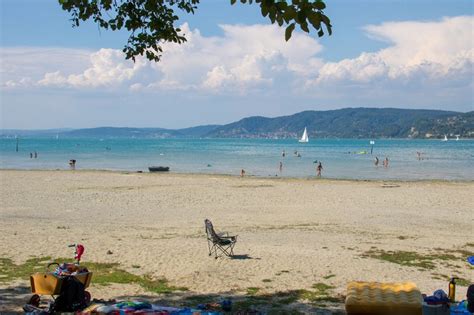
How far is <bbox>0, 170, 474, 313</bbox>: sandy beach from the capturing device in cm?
927

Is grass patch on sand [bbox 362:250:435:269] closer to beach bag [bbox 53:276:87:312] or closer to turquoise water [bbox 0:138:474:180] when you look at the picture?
beach bag [bbox 53:276:87:312]

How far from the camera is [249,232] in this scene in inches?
561

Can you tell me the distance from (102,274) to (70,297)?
2.79 m

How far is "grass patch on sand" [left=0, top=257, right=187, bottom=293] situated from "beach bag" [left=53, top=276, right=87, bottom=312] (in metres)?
1.84

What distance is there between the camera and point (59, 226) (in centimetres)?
1504

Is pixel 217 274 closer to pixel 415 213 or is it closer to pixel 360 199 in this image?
pixel 415 213

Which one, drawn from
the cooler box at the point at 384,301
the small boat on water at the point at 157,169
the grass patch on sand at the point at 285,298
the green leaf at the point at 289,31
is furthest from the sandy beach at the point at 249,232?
the small boat on water at the point at 157,169

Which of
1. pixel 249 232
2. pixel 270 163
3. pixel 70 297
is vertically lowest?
pixel 270 163

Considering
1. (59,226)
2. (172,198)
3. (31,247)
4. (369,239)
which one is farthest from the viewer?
(172,198)

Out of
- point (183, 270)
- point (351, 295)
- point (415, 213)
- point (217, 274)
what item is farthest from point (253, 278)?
point (415, 213)

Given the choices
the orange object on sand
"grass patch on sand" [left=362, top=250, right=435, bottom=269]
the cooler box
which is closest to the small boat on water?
"grass patch on sand" [left=362, top=250, right=435, bottom=269]

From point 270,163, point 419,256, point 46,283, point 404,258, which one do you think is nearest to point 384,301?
point 46,283

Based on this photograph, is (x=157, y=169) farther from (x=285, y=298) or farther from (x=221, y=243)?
(x=285, y=298)

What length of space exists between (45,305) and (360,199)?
60.2 ft
